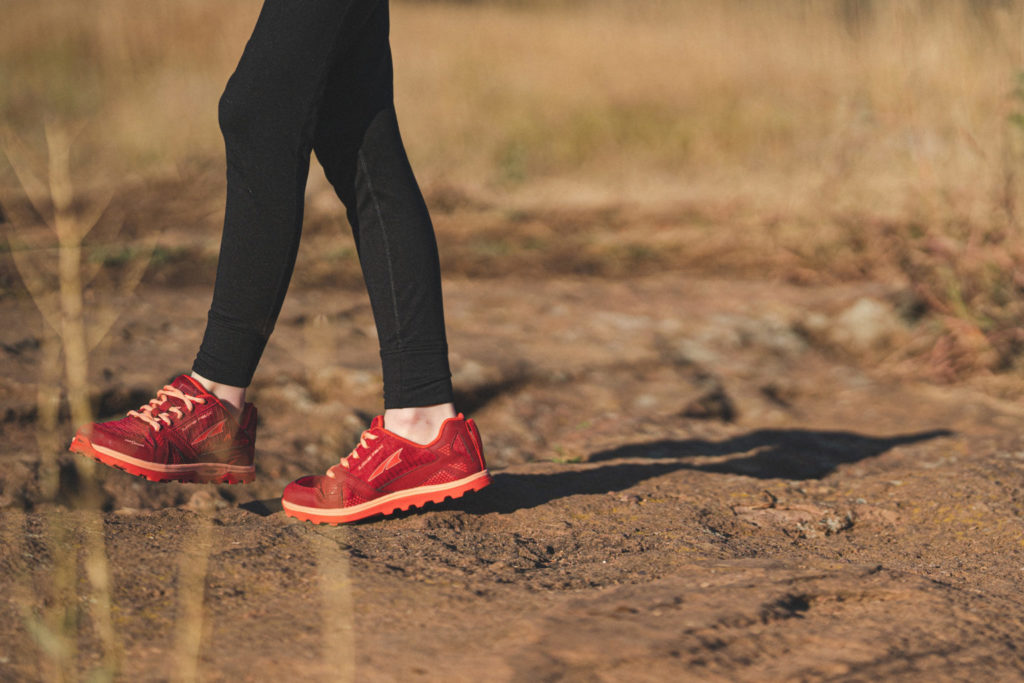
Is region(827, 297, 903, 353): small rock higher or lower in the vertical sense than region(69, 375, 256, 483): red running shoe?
lower

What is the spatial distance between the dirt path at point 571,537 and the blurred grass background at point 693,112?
2.59 ft

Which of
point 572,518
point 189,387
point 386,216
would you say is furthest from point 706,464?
point 189,387

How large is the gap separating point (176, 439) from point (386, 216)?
526mm

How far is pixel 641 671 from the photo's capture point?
1.15m

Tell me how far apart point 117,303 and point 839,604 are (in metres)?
2.61

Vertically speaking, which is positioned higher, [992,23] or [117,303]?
[992,23]

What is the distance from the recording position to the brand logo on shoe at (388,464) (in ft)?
5.39

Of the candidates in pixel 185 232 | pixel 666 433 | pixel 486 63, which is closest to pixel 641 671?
pixel 666 433

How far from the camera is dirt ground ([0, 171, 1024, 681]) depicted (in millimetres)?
1213

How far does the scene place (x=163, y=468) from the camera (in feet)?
5.48

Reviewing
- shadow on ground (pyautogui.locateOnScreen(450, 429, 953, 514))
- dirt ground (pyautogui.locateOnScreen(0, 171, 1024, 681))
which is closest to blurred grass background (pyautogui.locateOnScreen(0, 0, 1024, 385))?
dirt ground (pyautogui.locateOnScreen(0, 171, 1024, 681))

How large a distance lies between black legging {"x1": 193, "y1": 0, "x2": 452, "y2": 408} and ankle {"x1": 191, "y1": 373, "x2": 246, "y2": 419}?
2 cm

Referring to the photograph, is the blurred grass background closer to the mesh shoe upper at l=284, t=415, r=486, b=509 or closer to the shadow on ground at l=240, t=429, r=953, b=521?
the shadow on ground at l=240, t=429, r=953, b=521

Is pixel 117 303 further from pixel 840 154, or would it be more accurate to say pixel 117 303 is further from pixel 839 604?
pixel 840 154
